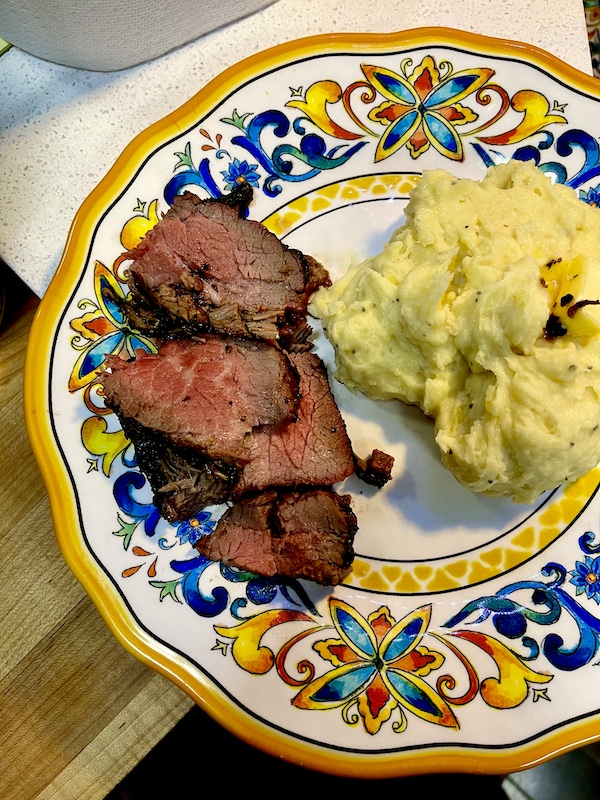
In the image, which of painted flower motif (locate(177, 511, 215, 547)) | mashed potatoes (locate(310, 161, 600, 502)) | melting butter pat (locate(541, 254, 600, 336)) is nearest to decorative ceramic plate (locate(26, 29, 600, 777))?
painted flower motif (locate(177, 511, 215, 547))

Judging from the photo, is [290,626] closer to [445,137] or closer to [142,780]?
[142,780]

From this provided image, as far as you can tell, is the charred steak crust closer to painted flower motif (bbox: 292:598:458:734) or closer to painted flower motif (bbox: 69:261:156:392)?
painted flower motif (bbox: 292:598:458:734)

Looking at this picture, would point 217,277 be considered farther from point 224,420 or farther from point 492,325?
point 492,325

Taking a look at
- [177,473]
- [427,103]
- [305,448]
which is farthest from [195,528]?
[427,103]

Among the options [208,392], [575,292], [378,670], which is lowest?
[378,670]

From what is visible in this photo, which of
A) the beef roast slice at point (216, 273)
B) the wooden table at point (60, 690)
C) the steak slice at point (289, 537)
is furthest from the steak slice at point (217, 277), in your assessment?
the wooden table at point (60, 690)
